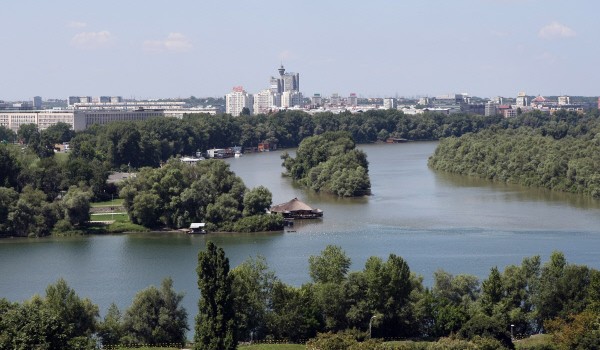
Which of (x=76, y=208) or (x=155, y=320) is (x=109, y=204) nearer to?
(x=76, y=208)

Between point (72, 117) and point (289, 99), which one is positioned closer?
point (72, 117)

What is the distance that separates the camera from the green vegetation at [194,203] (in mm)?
23172

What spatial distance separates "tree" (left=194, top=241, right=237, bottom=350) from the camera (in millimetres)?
12055

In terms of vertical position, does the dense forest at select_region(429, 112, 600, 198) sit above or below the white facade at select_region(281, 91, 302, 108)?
below

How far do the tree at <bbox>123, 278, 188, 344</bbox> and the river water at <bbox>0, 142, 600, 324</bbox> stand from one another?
122 centimetres

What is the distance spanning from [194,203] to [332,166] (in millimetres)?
8350

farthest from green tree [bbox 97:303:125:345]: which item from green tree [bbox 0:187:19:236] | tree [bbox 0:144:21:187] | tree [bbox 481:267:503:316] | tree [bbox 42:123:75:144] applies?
tree [bbox 42:123:75:144]

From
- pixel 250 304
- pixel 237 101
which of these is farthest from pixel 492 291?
pixel 237 101

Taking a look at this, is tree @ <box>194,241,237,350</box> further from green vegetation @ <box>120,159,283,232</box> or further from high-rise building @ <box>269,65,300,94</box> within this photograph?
high-rise building @ <box>269,65,300,94</box>

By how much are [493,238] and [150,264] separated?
697cm

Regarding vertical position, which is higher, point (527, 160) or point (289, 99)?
point (289, 99)

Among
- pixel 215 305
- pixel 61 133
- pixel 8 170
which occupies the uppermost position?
pixel 61 133

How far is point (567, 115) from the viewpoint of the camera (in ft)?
211

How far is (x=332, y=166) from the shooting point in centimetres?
3106
